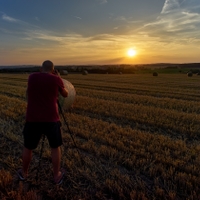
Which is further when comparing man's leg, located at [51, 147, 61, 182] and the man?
man's leg, located at [51, 147, 61, 182]

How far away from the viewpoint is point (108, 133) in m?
6.64

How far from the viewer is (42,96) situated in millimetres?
3699

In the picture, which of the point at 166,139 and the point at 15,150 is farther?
the point at 166,139

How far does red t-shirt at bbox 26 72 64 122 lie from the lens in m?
3.66

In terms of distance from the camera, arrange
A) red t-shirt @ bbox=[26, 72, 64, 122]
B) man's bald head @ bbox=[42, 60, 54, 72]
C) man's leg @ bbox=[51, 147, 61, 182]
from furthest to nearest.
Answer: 1. man's leg @ bbox=[51, 147, 61, 182]
2. man's bald head @ bbox=[42, 60, 54, 72]
3. red t-shirt @ bbox=[26, 72, 64, 122]

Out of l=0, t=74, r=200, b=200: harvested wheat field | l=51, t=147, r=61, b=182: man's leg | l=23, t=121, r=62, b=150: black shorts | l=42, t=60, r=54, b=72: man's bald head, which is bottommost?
l=0, t=74, r=200, b=200: harvested wheat field

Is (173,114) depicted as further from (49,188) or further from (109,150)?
→ (49,188)

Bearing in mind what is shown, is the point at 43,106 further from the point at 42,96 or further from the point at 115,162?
the point at 115,162

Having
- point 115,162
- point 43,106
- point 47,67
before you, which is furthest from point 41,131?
point 115,162

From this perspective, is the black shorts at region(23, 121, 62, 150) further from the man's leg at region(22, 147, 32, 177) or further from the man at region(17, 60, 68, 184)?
the man's leg at region(22, 147, 32, 177)

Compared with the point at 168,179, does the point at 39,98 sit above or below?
above

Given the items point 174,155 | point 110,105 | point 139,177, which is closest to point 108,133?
point 174,155

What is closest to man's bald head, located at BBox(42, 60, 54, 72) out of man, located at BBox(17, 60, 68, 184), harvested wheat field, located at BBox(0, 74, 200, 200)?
man, located at BBox(17, 60, 68, 184)

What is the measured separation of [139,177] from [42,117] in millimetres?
2045
